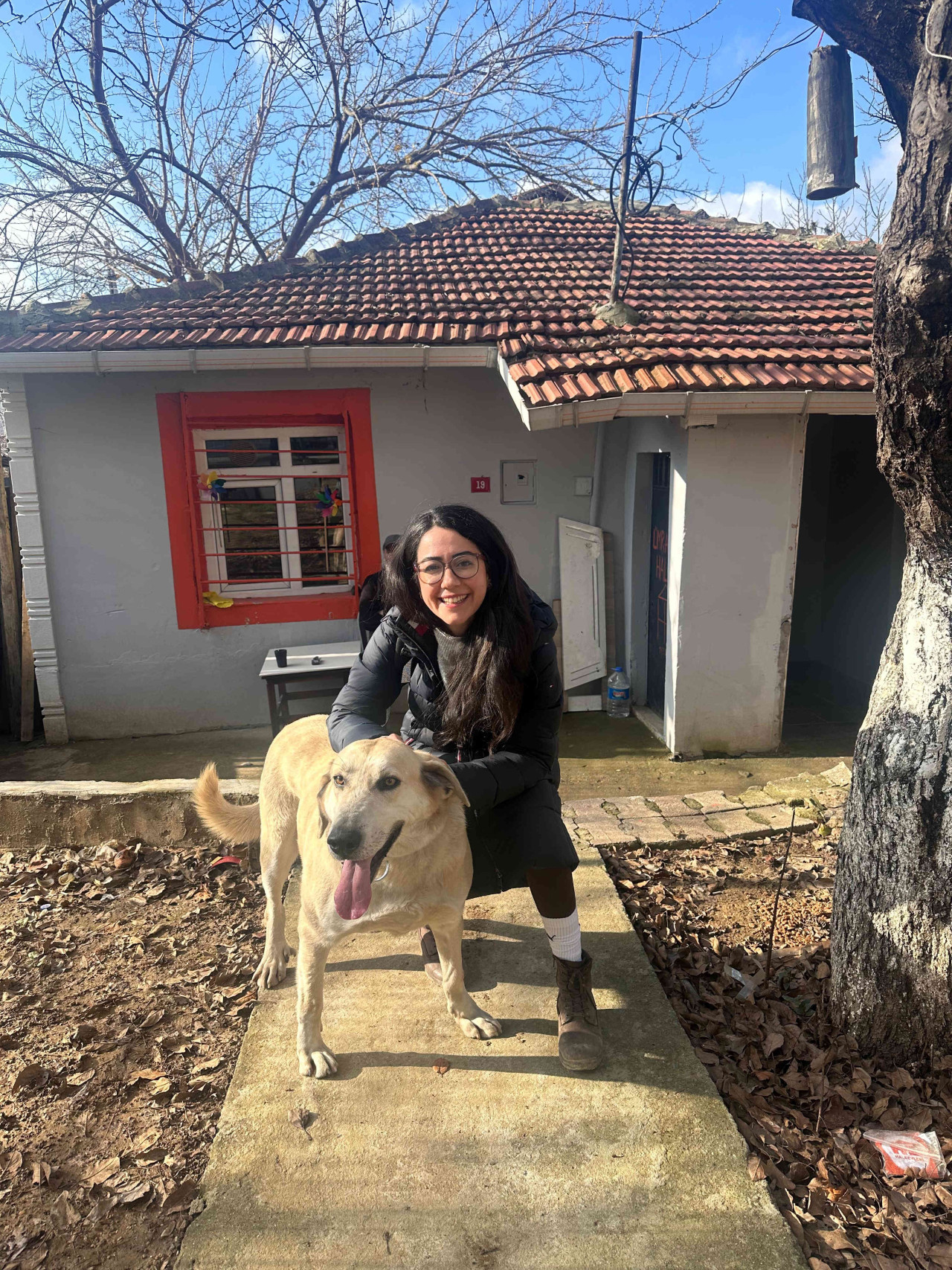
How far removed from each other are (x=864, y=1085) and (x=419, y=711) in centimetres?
180

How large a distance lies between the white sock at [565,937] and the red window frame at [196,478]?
4638 mm

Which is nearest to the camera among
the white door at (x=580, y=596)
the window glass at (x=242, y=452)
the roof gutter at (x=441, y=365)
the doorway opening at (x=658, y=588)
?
the roof gutter at (x=441, y=365)

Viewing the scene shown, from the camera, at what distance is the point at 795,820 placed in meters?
4.16

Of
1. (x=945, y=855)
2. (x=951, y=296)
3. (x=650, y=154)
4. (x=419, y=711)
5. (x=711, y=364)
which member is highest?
(x=650, y=154)

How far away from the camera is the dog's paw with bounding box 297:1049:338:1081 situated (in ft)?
7.47

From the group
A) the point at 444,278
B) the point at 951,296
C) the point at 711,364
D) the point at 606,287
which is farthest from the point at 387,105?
the point at 951,296

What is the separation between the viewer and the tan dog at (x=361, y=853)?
199 cm

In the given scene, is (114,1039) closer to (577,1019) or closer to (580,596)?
(577,1019)

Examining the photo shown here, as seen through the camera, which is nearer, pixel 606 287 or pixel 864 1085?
pixel 864 1085

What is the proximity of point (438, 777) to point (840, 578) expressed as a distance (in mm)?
7222

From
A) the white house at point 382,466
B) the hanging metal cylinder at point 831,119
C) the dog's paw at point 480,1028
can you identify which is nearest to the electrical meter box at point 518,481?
the white house at point 382,466

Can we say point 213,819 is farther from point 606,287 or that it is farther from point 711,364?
point 606,287

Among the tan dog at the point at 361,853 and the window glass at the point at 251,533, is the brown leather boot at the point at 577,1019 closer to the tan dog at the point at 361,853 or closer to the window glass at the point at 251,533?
the tan dog at the point at 361,853

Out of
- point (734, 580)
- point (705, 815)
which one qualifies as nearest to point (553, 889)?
point (705, 815)
